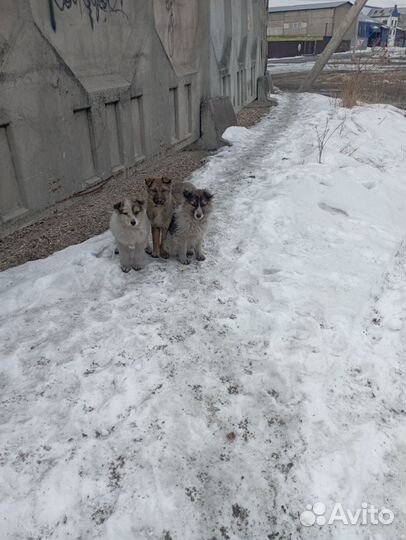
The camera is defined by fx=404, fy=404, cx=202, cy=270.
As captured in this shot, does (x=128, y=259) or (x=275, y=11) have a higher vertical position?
(x=275, y=11)

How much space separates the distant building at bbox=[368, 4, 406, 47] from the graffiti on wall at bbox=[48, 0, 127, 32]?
190 feet

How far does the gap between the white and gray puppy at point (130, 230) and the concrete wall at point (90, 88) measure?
2003 millimetres

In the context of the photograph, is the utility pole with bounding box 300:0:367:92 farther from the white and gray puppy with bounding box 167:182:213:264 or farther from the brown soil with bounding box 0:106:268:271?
the white and gray puppy with bounding box 167:182:213:264

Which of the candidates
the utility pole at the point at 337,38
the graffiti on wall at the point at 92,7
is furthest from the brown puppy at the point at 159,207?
the utility pole at the point at 337,38

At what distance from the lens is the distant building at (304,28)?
181 feet

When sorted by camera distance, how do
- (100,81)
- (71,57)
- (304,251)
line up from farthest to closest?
(100,81)
(71,57)
(304,251)

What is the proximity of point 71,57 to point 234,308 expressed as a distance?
5.13 meters

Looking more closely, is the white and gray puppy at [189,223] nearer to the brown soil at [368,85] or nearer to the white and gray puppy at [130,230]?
the white and gray puppy at [130,230]

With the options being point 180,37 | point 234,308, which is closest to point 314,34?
point 180,37

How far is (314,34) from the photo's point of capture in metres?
56.5

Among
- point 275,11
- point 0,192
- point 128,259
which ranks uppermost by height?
point 275,11

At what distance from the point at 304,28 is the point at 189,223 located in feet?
207

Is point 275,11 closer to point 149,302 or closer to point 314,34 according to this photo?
point 314,34

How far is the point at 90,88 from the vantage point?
7012mm
